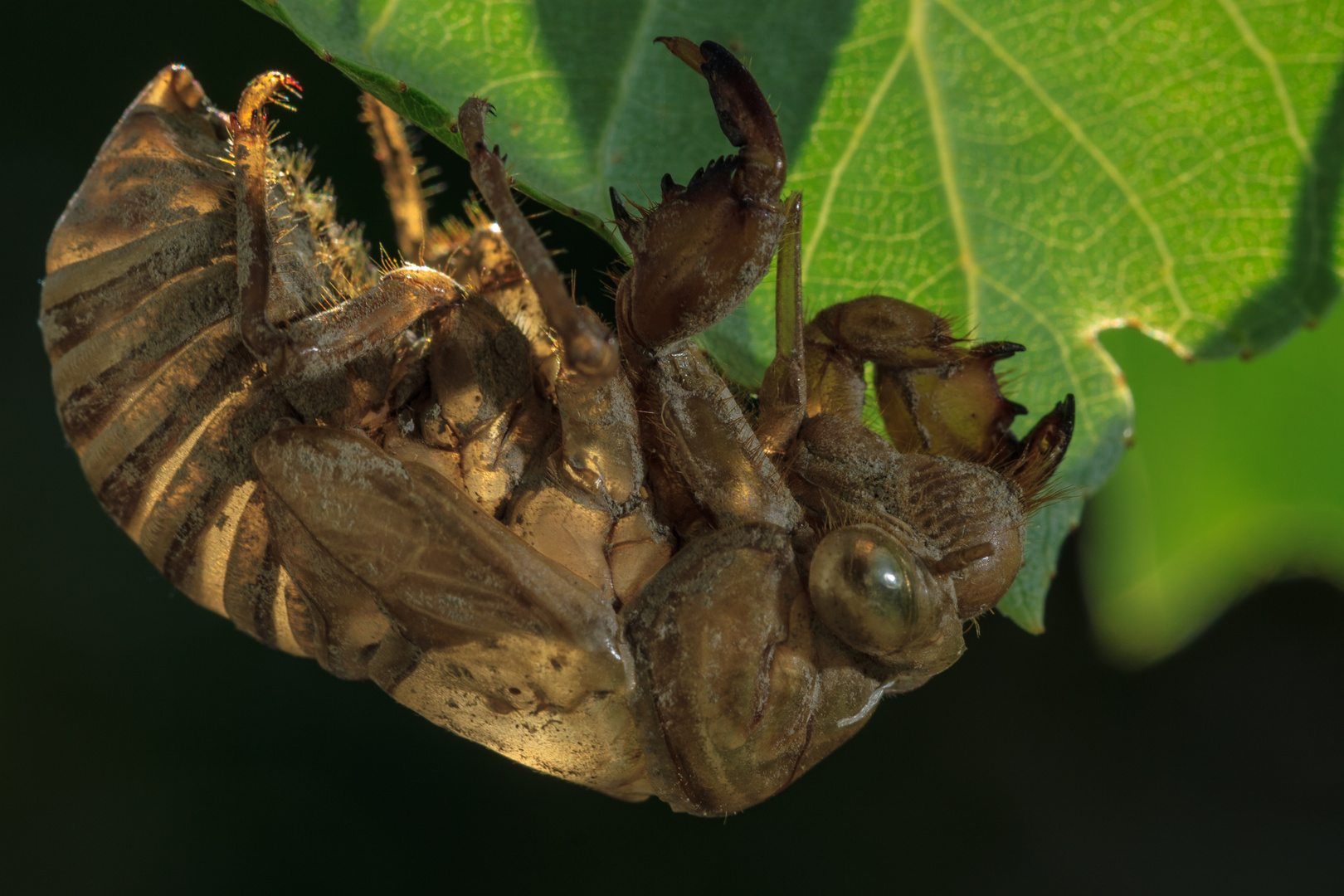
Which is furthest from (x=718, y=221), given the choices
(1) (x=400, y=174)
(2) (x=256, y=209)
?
(1) (x=400, y=174)

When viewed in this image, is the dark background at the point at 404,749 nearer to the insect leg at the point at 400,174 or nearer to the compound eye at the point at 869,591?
the insect leg at the point at 400,174

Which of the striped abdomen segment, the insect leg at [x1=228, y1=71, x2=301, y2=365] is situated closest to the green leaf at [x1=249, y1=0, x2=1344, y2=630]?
the insect leg at [x1=228, y1=71, x2=301, y2=365]

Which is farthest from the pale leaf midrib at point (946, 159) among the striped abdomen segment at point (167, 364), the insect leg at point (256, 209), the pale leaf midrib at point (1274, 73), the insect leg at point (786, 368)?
the striped abdomen segment at point (167, 364)

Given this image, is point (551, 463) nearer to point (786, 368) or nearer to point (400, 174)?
point (786, 368)

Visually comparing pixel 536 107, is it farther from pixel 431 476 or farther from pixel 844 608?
pixel 844 608

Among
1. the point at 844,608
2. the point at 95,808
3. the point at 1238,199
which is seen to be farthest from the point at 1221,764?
the point at 95,808

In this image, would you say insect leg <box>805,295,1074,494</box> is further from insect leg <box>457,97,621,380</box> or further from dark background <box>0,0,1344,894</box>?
dark background <box>0,0,1344,894</box>
